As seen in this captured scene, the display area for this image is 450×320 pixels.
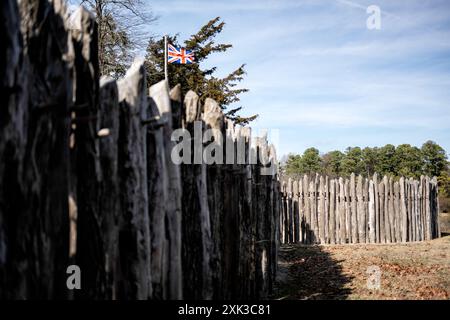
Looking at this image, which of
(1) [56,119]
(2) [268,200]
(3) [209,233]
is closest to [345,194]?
(2) [268,200]

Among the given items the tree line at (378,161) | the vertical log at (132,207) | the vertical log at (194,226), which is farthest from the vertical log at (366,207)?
the tree line at (378,161)

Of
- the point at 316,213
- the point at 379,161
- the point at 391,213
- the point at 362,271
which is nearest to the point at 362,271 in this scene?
the point at 362,271

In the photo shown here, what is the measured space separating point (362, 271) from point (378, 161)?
73.3 m

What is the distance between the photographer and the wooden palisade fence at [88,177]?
1.93m

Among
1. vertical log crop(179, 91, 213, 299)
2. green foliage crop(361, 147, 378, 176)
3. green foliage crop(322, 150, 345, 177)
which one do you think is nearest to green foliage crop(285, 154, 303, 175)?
green foliage crop(322, 150, 345, 177)

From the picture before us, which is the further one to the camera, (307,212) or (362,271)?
(307,212)

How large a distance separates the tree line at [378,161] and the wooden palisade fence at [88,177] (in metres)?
53.5

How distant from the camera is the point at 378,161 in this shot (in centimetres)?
7669

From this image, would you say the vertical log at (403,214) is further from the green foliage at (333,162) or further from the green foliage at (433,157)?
the green foliage at (333,162)

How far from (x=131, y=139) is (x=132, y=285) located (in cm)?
96

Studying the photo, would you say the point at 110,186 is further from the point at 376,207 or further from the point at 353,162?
the point at 353,162

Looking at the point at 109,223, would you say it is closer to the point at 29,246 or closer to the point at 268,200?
the point at 29,246

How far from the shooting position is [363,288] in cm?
646

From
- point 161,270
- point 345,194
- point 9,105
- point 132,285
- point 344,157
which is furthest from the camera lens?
point 344,157
